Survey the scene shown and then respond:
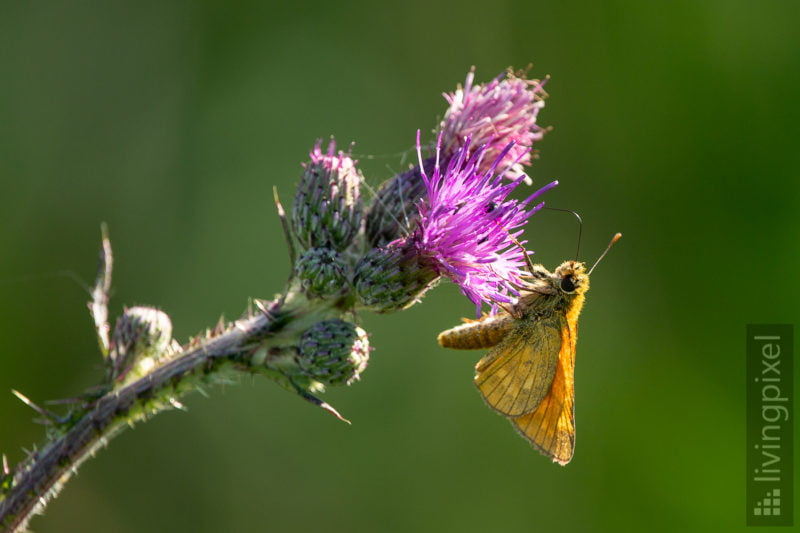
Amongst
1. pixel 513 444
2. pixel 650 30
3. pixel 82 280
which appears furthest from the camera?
pixel 650 30

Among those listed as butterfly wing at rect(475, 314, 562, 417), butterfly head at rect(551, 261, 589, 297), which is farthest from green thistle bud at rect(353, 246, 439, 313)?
butterfly head at rect(551, 261, 589, 297)

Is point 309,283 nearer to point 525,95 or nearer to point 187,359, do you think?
point 187,359

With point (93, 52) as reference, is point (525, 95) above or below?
below

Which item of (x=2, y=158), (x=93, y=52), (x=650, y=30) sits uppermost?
(x=650, y=30)

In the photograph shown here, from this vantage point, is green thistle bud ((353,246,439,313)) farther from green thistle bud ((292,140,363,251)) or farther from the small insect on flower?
the small insect on flower

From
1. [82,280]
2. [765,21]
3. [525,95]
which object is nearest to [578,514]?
[525,95]

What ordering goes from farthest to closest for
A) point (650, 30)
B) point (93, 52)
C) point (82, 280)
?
point (650, 30)
point (93, 52)
point (82, 280)

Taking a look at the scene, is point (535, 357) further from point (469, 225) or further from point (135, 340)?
point (135, 340)
